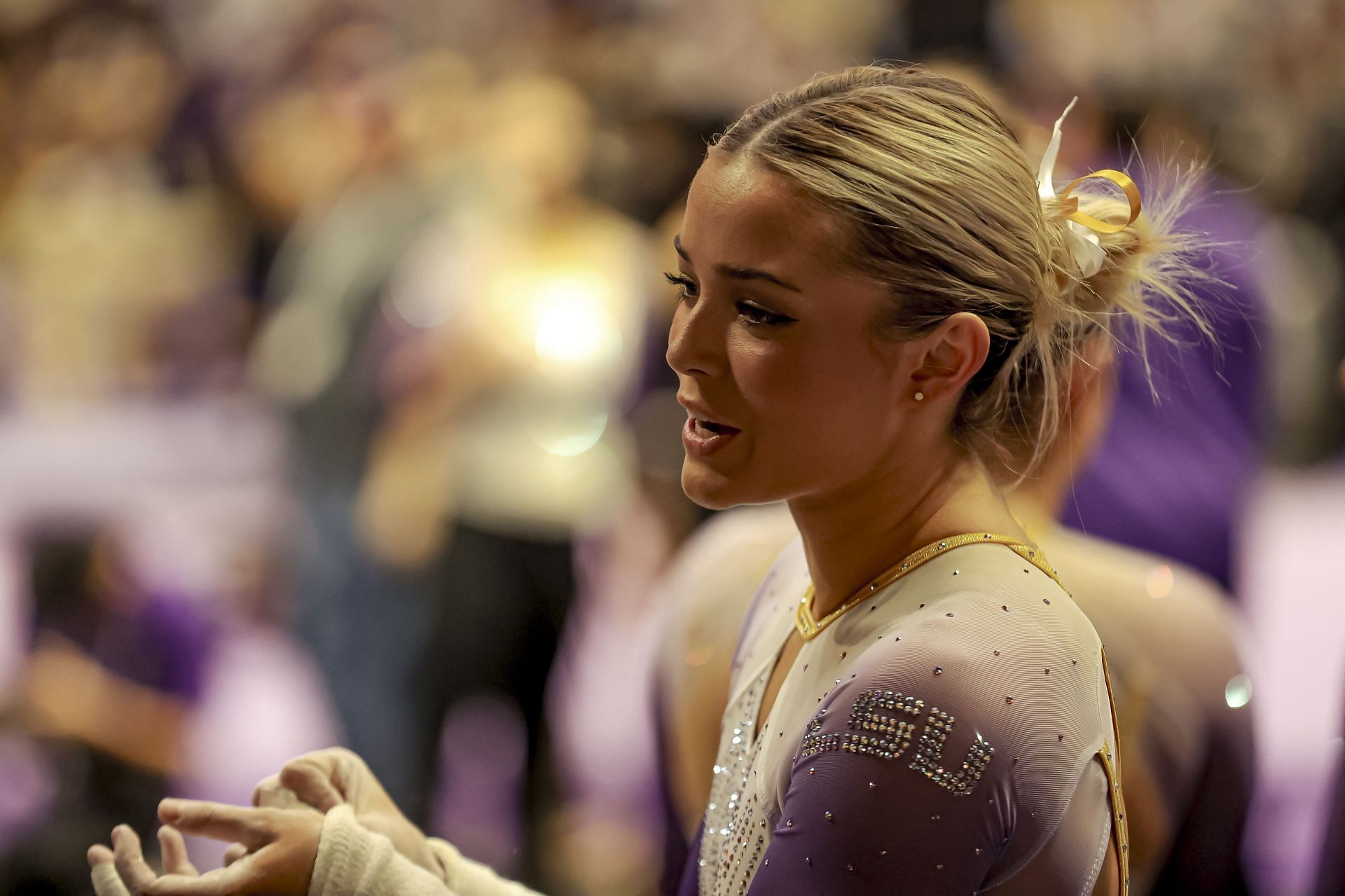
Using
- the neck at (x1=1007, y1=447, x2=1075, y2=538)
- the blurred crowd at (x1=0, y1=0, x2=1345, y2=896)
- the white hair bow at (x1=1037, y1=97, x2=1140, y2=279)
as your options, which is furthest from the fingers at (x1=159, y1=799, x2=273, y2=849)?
the blurred crowd at (x1=0, y1=0, x2=1345, y2=896)

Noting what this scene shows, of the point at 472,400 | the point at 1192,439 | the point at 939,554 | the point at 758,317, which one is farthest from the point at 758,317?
the point at 472,400

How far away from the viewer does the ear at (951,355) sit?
1033 millimetres

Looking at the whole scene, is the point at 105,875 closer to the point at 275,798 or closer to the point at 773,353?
the point at 275,798

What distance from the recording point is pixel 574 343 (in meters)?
3.45

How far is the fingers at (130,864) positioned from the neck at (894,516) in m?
0.61

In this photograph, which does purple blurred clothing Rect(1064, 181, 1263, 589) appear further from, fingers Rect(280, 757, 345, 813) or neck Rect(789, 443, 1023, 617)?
fingers Rect(280, 757, 345, 813)

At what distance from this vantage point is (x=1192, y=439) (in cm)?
230

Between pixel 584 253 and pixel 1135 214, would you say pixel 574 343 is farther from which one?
pixel 1135 214

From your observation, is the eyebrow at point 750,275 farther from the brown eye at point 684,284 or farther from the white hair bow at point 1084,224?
the white hair bow at point 1084,224

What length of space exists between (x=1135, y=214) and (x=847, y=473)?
32cm

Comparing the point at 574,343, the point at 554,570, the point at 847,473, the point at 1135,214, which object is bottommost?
the point at 554,570

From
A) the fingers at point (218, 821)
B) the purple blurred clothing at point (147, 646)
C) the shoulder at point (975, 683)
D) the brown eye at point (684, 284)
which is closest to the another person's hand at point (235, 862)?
the fingers at point (218, 821)

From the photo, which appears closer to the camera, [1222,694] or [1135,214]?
[1135,214]

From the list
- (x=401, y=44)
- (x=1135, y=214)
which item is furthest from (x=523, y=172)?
(x=1135, y=214)
